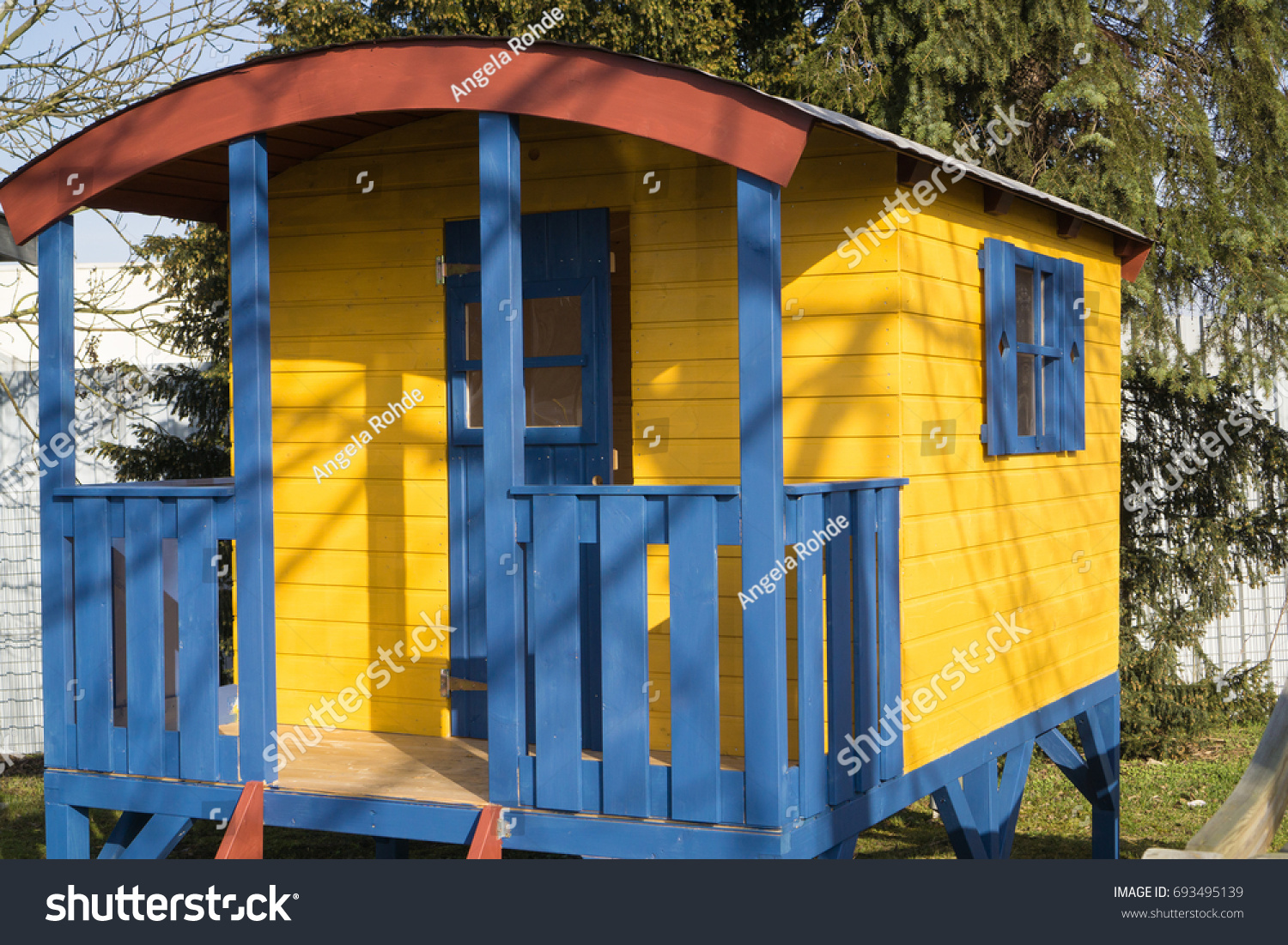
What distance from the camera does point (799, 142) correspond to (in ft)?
13.4

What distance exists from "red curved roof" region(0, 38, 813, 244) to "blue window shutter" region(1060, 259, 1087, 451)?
2.95 m

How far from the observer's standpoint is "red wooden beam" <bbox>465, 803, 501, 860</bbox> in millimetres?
4277

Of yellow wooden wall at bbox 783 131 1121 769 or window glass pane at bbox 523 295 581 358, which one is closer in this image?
yellow wooden wall at bbox 783 131 1121 769

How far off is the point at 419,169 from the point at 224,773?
2.72 metres

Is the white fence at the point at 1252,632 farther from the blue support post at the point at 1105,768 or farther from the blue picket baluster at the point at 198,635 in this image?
the blue picket baluster at the point at 198,635

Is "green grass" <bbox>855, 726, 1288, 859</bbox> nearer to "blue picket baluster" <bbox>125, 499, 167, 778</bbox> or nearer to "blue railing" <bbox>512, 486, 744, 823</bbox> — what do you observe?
"blue railing" <bbox>512, 486, 744, 823</bbox>

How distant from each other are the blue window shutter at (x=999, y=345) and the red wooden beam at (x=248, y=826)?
3.29 meters

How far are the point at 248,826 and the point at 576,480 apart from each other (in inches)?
73.7

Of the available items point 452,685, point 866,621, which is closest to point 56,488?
point 452,685

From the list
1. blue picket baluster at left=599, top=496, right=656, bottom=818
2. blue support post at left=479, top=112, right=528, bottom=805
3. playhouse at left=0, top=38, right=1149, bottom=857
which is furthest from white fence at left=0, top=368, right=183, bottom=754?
blue picket baluster at left=599, top=496, right=656, bottom=818

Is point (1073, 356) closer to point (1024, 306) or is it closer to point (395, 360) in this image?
point (1024, 306)

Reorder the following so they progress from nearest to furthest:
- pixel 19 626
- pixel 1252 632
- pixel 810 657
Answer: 1. pixel 810 657
2. pixel 19 626
3. pixel 1252 632

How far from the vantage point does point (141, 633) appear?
5035mm

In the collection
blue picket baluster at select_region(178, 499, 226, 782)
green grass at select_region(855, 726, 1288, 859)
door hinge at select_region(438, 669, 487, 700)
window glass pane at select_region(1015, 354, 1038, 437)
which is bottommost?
green grass at select_region(855, 726, 1288, 859)
